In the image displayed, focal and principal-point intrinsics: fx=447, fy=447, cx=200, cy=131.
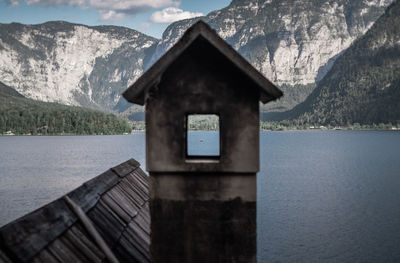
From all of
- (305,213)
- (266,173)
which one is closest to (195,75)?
(305,213)

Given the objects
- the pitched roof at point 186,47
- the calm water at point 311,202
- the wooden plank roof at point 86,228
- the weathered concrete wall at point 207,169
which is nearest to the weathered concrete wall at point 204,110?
the weathered concrete wall at point 207,169

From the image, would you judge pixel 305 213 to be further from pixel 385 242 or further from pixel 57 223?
pixel 57 223

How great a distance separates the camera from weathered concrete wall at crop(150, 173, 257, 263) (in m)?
7.94

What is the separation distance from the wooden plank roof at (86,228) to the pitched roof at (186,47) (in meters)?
2.55

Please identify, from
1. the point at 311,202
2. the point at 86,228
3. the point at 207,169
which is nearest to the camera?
the point at 207,169

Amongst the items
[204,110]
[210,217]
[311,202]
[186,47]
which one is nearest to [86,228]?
[210,217]

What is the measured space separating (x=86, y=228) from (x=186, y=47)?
12.3ft

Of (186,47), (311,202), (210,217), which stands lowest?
(311,202)

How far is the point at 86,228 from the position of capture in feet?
26.7

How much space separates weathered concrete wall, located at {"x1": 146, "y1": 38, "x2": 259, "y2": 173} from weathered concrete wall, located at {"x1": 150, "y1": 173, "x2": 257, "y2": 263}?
0.24 metres

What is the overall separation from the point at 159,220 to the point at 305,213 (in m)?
49.5

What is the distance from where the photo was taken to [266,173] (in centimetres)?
9788

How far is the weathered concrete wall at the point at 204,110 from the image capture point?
794 cm

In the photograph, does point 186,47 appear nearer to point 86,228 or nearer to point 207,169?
point 207,169
